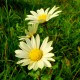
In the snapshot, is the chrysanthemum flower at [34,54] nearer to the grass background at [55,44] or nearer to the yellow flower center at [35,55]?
the yellow flower center at [35,55]

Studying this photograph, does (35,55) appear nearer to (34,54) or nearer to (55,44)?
(34,54)

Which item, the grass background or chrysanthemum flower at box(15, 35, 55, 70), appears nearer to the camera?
chrysanthemum flower at box(15, 35, 55, 70)

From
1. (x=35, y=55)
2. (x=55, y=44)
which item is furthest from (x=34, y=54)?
(x=55, y=44)

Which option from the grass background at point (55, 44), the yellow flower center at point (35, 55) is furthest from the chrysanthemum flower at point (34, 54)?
the grass background at point (55, 44)

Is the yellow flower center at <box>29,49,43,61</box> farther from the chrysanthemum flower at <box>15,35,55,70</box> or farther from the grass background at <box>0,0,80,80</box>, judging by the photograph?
the grass background at <box>0,0,80,80</box>

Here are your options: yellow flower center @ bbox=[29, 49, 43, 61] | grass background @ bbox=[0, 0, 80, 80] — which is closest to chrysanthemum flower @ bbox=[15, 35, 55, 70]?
yellow flower center @ bbox=[29, 49, 43, 61]

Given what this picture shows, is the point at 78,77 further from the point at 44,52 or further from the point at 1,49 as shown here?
the point at 1,49

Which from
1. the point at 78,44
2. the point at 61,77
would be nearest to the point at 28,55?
the point at 61,77
